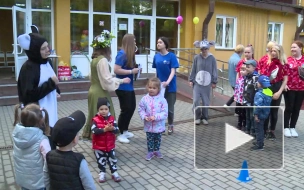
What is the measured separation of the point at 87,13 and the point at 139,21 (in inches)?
92.0

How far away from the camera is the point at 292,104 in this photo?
619 centimetres

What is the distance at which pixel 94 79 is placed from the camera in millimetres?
4820

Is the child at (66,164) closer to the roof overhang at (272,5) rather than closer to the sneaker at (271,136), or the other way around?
the sneaker at (271,136)

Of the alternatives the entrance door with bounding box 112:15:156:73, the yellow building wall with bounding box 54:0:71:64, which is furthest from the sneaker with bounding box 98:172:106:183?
the entrance door with bounding box 112:15:156:73

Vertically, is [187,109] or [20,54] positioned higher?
[20,54]

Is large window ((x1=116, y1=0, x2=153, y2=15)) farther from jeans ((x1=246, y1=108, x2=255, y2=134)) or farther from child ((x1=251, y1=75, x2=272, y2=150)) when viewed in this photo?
child ((x1=251, y1=75, x2=272, y2=150))

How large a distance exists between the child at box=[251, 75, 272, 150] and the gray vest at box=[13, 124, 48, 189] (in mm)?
3556

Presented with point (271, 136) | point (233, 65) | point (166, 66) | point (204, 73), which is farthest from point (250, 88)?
point (233, 65)

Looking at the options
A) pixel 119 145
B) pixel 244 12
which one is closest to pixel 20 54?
pixel 119 145

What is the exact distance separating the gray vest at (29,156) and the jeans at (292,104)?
4.83m

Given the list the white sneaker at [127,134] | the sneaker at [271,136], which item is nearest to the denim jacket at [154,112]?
the white sneaker at [127,134]

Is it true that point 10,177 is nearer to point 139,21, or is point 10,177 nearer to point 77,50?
point 77,50

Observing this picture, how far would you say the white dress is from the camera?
365 centimetres

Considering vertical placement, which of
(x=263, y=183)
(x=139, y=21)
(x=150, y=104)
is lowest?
(x=263, y=183)
